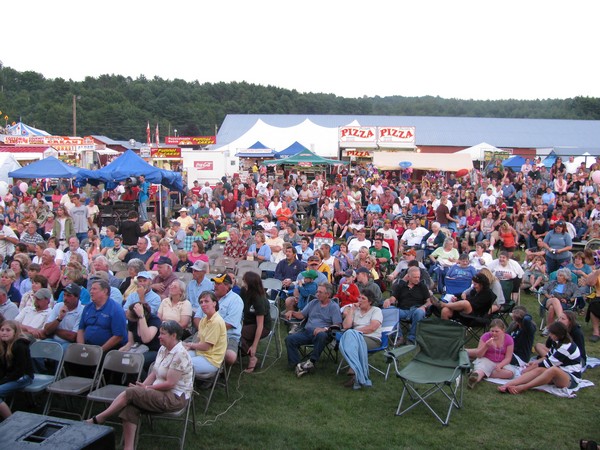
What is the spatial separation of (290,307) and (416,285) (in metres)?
1.61

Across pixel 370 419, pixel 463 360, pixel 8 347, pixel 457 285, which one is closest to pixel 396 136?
pixel 457 285

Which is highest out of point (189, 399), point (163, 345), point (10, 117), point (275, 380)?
point (10, 117)

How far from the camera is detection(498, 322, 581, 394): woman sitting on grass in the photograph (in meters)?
5.54

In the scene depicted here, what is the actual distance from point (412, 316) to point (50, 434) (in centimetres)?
435

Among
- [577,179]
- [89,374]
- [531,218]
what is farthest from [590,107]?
[89,374]

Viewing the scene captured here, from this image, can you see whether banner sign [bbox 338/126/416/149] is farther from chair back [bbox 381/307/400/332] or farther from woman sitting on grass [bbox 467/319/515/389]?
woman sitting on grass [bbox 467/319/515/389]

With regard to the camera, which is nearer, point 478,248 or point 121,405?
point 121,405

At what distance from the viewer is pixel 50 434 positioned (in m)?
3.63

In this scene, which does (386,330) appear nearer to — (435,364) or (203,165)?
(435,364)

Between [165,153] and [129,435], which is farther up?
[165,153]

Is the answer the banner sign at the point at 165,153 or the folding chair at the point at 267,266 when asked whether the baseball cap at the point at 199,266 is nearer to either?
the folding chair at the point at 267,266

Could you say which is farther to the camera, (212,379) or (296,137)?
(296,137)

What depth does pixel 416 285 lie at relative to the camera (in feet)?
23.0

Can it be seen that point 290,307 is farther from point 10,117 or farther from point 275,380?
point 10,117
